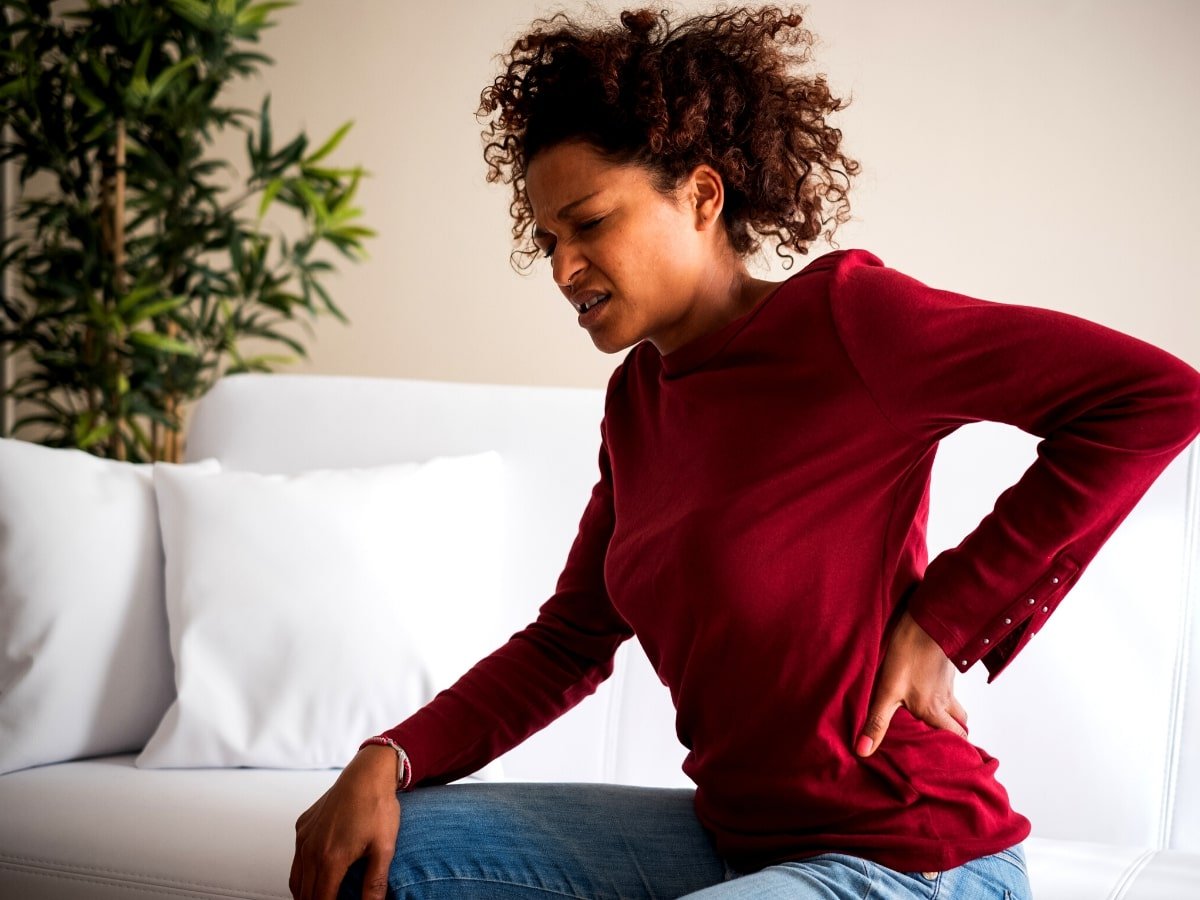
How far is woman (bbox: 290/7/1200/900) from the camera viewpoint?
94cm

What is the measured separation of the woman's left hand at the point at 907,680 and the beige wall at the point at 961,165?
119 cm

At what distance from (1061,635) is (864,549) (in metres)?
0.79

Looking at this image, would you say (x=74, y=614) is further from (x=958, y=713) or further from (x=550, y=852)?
(x=958, y=713)

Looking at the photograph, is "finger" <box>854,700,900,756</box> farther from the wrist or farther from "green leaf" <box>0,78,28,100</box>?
"green leaf" <box>0,78,28,100</box>

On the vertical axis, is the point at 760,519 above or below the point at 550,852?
above

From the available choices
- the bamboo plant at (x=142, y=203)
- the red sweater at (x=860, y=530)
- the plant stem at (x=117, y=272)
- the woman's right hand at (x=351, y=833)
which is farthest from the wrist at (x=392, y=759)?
the plant stem at (x=117, y=272)

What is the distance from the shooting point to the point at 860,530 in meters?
1.00

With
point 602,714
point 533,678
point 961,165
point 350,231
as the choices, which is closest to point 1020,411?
point 533,678

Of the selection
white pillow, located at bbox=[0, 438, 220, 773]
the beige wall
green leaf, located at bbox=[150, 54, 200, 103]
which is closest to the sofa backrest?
white pillow, located at bbox=[0, 438, 220, 773]

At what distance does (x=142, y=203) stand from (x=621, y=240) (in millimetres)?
2175

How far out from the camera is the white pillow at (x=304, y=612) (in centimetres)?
167

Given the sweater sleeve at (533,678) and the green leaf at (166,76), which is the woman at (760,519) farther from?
the green leaf at (166,76)

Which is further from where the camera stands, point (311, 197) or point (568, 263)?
point (311, 197)

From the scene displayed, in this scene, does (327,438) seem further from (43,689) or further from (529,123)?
(529,123)
